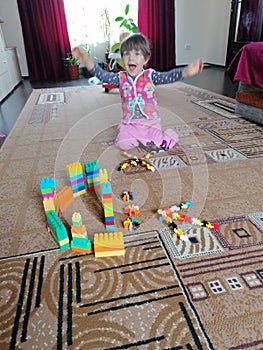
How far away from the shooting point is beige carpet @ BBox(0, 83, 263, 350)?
627mm

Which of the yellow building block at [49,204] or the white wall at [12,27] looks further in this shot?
the white wall at [12,27]

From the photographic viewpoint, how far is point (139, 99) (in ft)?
5.34

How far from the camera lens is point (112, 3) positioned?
436 centimetres

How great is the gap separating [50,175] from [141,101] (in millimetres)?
692

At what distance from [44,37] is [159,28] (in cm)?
193

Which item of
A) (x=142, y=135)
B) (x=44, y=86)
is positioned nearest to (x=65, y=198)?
(x=142, y=135)

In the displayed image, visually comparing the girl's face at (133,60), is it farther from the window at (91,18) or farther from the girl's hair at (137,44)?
the window at (91,18)

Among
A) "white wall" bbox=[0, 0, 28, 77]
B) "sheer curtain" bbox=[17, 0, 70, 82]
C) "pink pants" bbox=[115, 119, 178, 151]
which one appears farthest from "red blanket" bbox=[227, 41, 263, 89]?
"white wall" bbox=[0, 0, 28, 77]

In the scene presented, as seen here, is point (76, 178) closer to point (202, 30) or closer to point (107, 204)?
point (107, 204)

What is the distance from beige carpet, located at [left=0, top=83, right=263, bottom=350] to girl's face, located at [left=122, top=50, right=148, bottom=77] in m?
0.45

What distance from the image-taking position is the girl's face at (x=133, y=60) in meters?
1.47

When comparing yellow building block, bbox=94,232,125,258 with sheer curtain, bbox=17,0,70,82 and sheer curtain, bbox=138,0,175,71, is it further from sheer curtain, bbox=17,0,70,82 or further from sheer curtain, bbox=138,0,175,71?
sheer curtain, bbox=138,0,175,71

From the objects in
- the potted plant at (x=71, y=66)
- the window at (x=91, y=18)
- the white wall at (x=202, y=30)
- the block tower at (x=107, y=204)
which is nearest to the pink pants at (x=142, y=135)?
the block tower at (x=107, y=204)

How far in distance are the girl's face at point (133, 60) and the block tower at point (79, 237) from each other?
99cm
